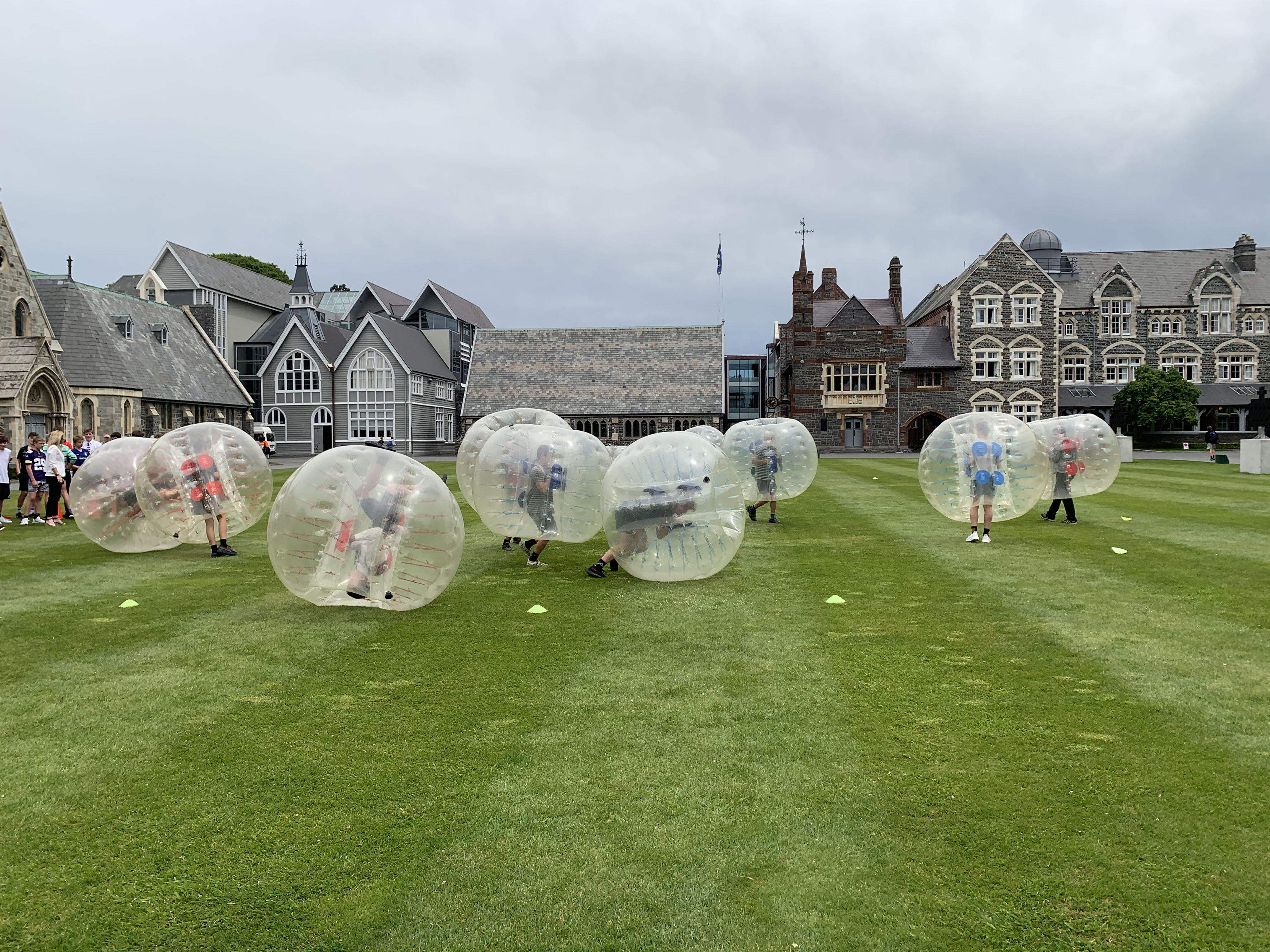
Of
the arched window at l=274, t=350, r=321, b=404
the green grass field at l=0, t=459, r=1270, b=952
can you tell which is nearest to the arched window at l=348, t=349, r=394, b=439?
the arched window at l=274, t=350, r=321, b=404

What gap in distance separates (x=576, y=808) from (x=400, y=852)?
985mm

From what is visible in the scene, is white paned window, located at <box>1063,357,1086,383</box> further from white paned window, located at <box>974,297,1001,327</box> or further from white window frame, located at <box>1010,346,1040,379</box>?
white paned window, located at <box>974,297,1001,327</box>

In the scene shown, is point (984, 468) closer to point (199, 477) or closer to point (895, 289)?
point (199, 477)

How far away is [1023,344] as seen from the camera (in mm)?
65312

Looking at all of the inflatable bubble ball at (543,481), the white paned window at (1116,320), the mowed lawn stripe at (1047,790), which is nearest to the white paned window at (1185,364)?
the white paned window at (1116,320)

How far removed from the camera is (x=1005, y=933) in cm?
366

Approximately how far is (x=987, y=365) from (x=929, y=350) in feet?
14.5

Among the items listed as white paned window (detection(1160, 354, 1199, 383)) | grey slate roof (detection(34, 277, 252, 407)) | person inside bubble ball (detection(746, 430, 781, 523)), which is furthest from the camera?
white paned window (detection(1160, 354, 1199, 383))

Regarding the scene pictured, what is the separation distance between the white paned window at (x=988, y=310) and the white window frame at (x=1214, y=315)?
18772 millimetres

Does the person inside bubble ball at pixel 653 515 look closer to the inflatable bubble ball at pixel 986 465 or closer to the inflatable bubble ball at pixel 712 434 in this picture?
the inflatable bubble ball at pixel 986 465

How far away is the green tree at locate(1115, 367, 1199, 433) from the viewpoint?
198ft

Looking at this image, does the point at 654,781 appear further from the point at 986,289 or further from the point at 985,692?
the point at 986,289

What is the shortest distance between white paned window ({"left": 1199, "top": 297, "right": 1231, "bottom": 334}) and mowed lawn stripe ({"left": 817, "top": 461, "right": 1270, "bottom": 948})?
74.5 m

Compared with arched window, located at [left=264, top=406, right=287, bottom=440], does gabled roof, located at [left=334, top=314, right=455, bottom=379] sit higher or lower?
higher
